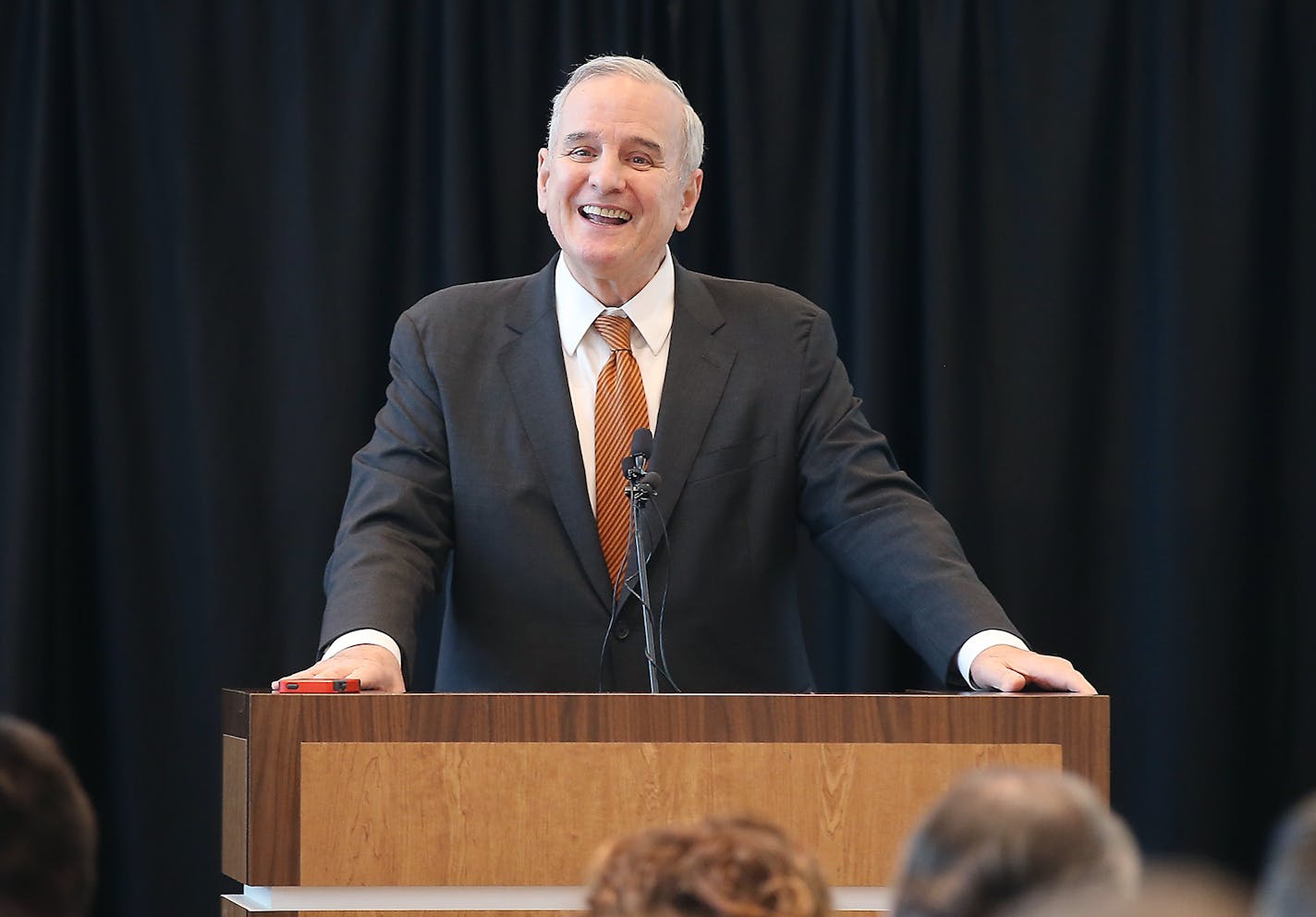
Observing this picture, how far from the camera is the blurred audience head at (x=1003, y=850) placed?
794 millimetres

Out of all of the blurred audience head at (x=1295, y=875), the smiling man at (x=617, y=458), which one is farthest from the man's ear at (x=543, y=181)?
the blurred audience head at (x=1295, y=875)

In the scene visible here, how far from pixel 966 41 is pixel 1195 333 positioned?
0.90m

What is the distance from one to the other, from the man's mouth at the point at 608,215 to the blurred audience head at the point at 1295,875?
246cm

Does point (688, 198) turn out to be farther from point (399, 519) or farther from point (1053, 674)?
point (1053, 674)

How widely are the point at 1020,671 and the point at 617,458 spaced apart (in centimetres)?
86

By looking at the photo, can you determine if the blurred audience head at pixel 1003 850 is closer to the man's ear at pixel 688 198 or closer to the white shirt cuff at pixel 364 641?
the white shirt cuff at pixel 364 641

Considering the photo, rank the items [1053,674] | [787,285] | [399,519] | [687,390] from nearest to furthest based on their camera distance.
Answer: [1053,674] < [399,519] < [687,390] < [787,285]

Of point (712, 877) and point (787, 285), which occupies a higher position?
point (787, 285)

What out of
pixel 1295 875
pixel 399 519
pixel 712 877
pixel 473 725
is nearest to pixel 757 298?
pixel 399 519

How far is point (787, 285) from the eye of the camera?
4293 mm

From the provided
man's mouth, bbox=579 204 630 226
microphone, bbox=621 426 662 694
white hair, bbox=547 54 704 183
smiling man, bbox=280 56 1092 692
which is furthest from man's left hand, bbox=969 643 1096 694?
white hair, bbox=547 54 704 183

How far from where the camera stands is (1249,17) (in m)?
4.24

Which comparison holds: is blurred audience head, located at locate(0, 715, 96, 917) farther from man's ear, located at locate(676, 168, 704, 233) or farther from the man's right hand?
man's ear, located at locate(676, 168, 704, 233)

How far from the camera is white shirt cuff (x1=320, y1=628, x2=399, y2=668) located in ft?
8.18
